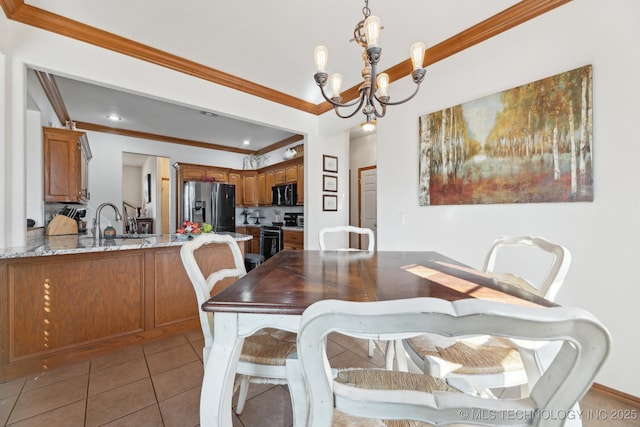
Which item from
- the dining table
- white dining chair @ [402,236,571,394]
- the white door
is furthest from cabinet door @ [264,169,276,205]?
white dining chair @ [402,236,571,394]

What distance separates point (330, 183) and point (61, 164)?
3.17 metres

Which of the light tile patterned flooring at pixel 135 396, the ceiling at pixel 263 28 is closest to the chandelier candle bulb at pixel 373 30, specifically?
the ceiling at pixel 263 28

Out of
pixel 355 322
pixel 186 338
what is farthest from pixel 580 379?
pixel 186 338

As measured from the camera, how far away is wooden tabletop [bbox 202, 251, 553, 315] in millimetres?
861

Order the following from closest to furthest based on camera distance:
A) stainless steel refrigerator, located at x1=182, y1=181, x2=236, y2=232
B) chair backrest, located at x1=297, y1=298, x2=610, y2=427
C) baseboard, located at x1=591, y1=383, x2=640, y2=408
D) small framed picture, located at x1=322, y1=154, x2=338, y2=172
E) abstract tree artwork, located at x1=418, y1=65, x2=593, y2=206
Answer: chair backrest, located at x1=297, y1=298, x2=610, y2=427 → baseboard, located at x1=591, y1=383, x2=640, y2=408 → abstract tree artwork, located at x1=418, y1=65, x2=593, y2=206 → small framed picture, located at x1=322, y1=154, x2=338, y2=172 → stainless steel refrigerator, located at x1=182, y1=181, x2=236, y2=232

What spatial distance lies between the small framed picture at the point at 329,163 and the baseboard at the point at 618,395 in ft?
11.1

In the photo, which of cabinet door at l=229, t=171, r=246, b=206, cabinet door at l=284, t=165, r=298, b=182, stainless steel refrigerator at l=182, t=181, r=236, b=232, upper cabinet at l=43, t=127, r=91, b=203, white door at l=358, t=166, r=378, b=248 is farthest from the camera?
cabinet door at l=229, t=171, r=246, b=206

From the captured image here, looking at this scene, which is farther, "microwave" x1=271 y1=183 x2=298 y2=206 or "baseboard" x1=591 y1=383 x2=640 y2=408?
"microwave" x1=271 y1=183 x2=298 y2=206

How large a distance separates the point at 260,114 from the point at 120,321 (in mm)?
2525

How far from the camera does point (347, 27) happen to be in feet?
6.97

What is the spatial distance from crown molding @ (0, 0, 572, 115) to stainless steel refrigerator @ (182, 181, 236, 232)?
2.78 meters

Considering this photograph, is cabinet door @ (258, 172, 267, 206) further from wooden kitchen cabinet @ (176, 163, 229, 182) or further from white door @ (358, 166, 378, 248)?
white door @ (358, 166, 378, 248)

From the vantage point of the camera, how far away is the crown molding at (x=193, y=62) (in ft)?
6.08

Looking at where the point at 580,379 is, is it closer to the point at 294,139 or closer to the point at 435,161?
the point at 435,161
